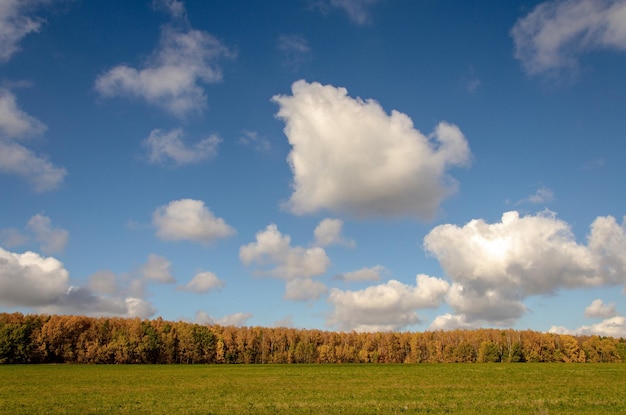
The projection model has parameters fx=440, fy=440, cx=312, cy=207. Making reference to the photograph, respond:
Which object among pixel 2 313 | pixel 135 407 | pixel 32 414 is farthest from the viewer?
pixel 2 313

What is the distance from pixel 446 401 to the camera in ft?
99.6

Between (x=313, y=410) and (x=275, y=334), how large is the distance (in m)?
169

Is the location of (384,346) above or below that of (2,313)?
below

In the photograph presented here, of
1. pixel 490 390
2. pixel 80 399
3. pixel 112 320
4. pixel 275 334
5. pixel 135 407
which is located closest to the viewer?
pixel 135 407

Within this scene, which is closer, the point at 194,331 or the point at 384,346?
the point at 194,331

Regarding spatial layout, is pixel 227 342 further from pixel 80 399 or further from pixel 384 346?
pixel 80 399

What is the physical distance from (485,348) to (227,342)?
9335 centimetres

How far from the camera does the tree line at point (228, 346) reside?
12125cm

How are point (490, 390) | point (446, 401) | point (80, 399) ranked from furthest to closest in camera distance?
point (490, 390) → point (80, 399) → point (446, 401)

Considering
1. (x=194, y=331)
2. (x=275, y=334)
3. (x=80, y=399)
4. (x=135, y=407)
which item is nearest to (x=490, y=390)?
(x=135, y=407)

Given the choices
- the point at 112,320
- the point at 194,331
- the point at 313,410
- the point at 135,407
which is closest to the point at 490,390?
the point at 313,410

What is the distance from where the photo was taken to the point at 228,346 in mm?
153000

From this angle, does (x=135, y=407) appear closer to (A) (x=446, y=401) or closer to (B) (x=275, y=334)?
(A) (x=446, y=401)

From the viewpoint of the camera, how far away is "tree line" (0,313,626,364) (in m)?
121
